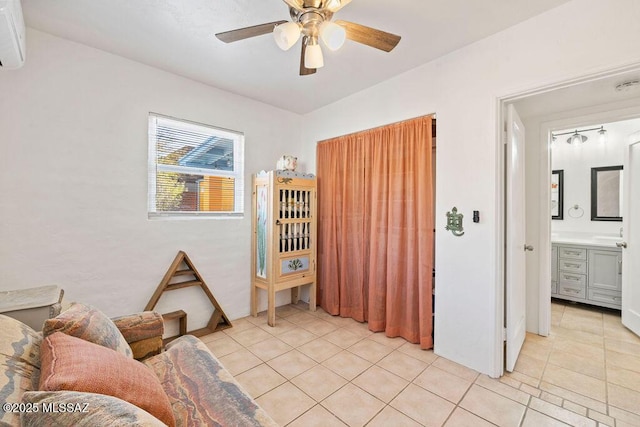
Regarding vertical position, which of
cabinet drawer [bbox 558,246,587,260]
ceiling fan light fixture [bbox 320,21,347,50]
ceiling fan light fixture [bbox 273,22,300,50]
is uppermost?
ceiling fan light fixture [bbox 273,22,300,50]

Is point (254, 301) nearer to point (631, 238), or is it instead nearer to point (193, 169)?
point (193, 169)

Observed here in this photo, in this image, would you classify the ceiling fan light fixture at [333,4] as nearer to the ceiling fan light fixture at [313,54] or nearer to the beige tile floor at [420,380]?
the ceiling fan light fixture at [313,54]

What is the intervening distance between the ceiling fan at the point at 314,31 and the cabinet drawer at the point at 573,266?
3.81 metres

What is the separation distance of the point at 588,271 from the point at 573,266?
0.48 feet

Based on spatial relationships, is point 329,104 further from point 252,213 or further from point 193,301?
point 193,301

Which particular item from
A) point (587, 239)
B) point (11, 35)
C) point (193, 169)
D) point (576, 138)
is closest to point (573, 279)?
point (587, 239)

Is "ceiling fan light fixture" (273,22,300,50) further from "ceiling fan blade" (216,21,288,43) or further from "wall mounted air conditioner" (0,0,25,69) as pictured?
"wall mounted air conditioner" (0,0,25,69)

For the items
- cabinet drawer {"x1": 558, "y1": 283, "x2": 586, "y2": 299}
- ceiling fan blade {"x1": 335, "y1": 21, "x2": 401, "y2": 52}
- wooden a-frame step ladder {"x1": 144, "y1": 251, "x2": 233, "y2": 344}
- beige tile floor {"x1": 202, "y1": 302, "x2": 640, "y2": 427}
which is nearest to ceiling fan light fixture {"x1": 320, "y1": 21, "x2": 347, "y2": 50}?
ceiling fan blade {"x1": 335, "y1": 21, "x2": 401, "y2": 52}

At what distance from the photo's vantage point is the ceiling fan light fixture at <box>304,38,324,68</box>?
1584 mm

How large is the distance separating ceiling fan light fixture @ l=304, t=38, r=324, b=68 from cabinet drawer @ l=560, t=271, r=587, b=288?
4.15 m

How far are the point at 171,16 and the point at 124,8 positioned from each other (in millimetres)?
289

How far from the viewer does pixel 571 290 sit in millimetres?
3525

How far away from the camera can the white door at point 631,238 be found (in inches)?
105

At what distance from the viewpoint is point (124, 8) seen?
1821mm
